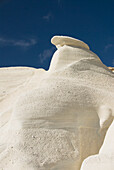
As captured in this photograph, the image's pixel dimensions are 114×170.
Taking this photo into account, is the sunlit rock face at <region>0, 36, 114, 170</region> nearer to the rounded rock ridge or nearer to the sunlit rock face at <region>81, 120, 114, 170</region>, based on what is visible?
the sunlit rock face at <region>81, 120, 114, 170</region>

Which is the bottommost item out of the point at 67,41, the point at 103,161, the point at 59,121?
the point at 103,161

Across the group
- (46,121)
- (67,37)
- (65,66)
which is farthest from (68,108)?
(67,37)

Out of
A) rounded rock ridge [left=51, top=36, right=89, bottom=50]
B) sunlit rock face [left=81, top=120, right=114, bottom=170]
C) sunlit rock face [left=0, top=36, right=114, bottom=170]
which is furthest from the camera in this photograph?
rounded rock ridge [left=51, top=36, right=89, bottom=50]

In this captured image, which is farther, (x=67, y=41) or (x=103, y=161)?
(x=67, y=41)

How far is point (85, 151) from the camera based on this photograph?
397cm

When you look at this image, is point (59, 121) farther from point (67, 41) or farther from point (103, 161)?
point (67, 41)

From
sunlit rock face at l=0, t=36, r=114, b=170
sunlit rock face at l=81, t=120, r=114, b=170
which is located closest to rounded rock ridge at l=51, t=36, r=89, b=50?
sunlit rock face at l=0, t=36, r=114, b=170

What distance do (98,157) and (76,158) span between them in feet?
1.53

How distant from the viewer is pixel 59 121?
4066 millimetres

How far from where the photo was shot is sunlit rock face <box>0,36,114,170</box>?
12.2 feet

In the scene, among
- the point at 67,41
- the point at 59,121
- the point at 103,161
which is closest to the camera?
the point at 103,161

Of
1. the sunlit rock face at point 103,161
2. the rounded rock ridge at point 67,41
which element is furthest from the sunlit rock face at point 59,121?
the rounded rock ridge at point 67,41

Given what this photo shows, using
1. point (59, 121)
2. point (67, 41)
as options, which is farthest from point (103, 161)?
point (67, 41)

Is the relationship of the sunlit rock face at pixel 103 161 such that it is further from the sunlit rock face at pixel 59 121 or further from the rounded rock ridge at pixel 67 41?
the rounded rock ridge at pixel 67 41
